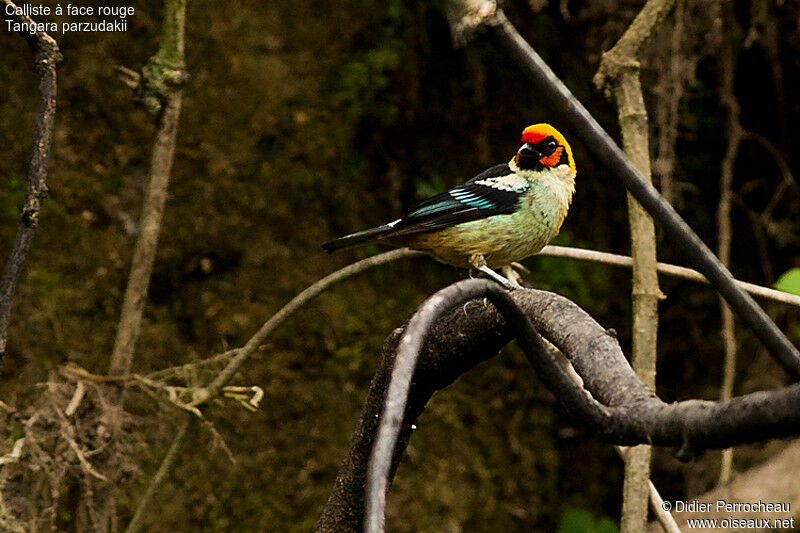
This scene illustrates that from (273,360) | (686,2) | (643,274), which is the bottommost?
(273,360)

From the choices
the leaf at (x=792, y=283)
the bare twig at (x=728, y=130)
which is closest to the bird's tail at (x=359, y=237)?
the leaf at (x=792, y=283)

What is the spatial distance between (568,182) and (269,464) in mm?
1907

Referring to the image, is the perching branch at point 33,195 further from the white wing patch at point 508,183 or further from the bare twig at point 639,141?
the bare twig at point 639,141

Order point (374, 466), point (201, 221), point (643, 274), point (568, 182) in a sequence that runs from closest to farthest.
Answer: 1. point (374, 466)
2. point (643, 274)
3. point (568, 182)
4. point (201, 221)

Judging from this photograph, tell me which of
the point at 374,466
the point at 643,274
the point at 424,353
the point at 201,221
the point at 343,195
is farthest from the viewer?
the point at 343,195

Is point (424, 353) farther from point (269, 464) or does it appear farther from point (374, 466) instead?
point (269, 464)

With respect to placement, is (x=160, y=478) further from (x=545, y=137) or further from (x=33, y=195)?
(x=545, y=137)

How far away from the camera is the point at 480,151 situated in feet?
13.4

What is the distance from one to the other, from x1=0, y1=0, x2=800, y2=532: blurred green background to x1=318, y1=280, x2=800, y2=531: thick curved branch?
169 cm

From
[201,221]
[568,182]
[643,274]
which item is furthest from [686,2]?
[201,221]

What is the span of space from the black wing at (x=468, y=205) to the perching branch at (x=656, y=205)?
1375 millimetres

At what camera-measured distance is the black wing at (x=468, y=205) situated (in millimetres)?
2412

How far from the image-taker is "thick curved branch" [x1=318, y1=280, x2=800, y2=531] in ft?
2.53

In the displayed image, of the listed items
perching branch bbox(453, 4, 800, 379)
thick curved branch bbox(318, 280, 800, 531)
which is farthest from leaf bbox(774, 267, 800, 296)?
perching branch bbox(453, 4, 800, 379)
